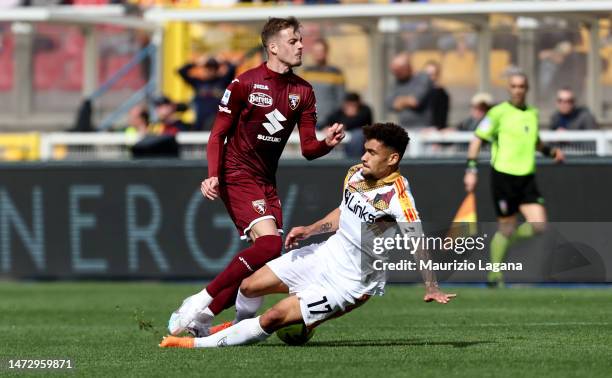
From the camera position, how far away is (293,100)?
10.5 m

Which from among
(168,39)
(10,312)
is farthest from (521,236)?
(168,39)

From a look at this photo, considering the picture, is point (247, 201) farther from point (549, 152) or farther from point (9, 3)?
point (9, 3)

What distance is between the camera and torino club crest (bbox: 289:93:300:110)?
10484 mm

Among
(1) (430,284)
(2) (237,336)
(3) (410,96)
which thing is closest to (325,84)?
(3) (410,96)

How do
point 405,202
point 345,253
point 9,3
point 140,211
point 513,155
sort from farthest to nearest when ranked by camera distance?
point 9,3
point 140,211
point 513,155
point 345,253
point 405,202

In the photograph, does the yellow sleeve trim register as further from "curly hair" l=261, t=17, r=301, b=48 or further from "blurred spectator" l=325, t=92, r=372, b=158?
"blurred spectator" l=325, t=92, r=372, b=158

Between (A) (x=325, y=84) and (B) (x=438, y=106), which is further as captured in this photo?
(A) (x=325, y=84)

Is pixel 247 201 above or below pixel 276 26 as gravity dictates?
below

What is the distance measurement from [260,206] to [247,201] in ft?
0.32

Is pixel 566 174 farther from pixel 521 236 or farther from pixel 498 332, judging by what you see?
pixel 498 332

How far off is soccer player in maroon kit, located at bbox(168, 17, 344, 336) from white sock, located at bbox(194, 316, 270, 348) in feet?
0.53

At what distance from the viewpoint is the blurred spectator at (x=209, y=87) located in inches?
846

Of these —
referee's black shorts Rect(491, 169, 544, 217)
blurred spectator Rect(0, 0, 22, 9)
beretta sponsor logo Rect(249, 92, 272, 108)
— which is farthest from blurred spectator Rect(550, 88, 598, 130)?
blurred spectator Rect(0, 0, 22, 9)

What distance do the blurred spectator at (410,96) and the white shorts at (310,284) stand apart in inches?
409
